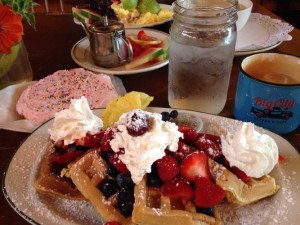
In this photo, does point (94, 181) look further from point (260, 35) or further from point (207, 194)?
point (260, 35)

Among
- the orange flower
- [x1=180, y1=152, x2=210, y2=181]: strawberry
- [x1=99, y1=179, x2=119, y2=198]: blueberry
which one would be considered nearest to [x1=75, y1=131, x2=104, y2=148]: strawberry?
[x1=99, y1=179, x2=119, y2=198]: blueberry

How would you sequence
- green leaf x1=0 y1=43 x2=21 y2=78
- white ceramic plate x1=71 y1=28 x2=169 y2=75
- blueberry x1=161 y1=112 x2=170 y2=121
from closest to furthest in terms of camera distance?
blueberry x1=161 y1=112 x2=170 y2=121 → green leaf x1=0 y1=43 x2=21 y2=78 → white ceramic plate x1=71 y1=28 x2=169 y2=75

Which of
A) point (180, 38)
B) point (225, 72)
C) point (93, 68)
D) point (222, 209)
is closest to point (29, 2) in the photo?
point (93, 68)

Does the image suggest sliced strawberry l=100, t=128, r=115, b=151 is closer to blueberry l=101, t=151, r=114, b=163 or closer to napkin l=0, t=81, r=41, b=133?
blueberry l=101, t=151, r=114, b=163

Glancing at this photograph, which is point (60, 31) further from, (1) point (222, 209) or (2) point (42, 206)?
(1) point (222, 209)

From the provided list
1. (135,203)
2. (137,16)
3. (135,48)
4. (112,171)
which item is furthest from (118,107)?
(137,16)

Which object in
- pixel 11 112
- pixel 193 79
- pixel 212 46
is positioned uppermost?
pixel 212 46
